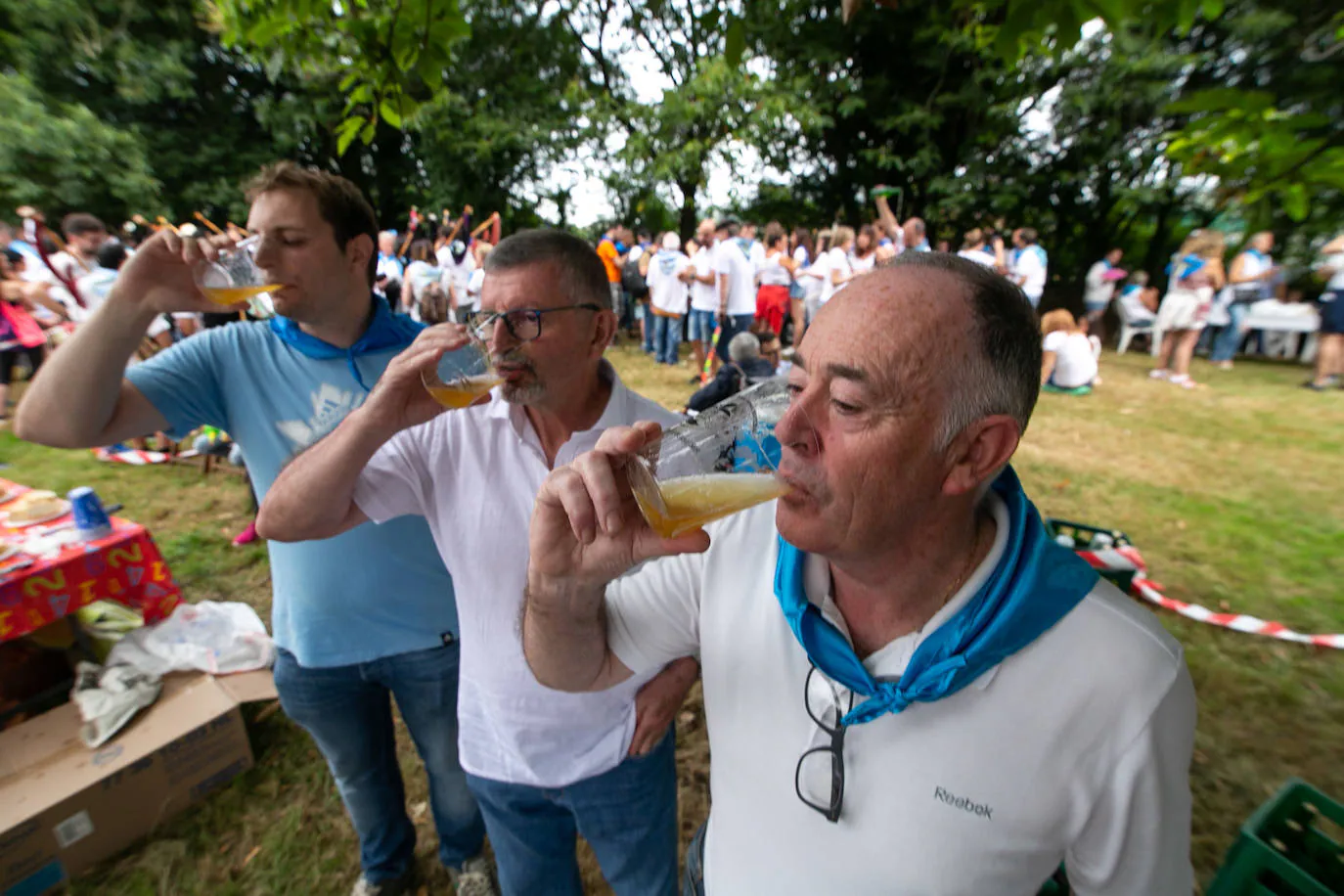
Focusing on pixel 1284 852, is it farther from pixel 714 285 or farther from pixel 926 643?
pixel 714 285

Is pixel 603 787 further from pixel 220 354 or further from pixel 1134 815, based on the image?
pixel 220 354

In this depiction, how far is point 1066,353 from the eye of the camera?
30.9 feet

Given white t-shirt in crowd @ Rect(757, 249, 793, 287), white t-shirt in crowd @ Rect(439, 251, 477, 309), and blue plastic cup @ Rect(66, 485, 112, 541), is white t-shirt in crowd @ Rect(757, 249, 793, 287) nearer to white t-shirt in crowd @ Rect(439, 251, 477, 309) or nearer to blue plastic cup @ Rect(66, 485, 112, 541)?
white t-shirt in crowd @ Rect(439, 251, 477, 309)

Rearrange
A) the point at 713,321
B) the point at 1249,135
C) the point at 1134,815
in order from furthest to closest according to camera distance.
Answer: the point at 713,321 < the point at 1249,135 < the point at 1134,815

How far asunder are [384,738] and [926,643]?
212cm

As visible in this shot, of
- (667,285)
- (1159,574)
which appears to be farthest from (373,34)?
(667,285)

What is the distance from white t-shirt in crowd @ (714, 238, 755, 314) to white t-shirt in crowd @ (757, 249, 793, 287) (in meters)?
1.87

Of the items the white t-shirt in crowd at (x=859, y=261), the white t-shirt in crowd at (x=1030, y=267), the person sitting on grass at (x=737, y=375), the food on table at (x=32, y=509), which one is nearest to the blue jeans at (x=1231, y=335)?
the white t-shirt in crowd at (x=1030, y=267)

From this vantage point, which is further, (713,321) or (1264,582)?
(713,321)

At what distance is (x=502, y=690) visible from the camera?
1.70 m

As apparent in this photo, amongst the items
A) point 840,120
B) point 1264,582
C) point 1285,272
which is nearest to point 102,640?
point 1264,582

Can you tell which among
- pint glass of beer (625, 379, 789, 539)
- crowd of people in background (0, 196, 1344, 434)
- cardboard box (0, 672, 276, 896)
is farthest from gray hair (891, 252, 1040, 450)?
crowd of people in background (0, 196, 1344, 434)

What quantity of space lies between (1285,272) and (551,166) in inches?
759

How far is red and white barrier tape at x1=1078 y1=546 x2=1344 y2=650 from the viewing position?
372cm
